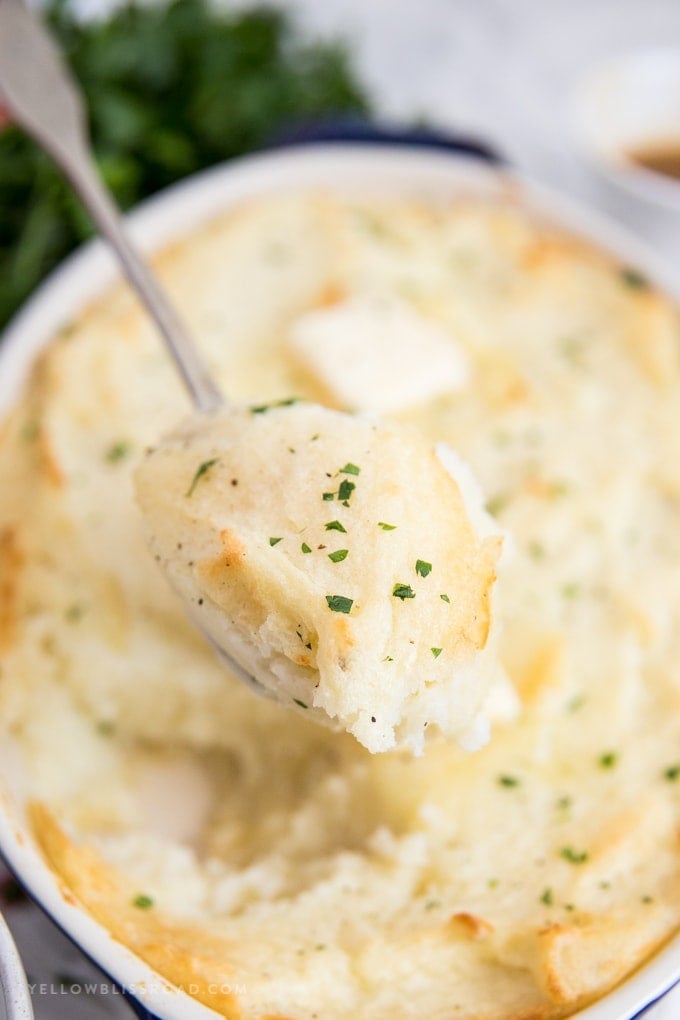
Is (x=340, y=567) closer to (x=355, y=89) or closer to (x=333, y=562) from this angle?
(x=333, y=562)

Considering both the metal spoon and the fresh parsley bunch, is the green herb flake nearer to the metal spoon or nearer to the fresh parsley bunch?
the metal spoon

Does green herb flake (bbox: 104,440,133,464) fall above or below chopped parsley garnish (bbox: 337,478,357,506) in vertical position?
above

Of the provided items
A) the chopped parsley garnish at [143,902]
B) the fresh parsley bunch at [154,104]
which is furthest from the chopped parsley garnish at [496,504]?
the fresh parsley bunch at [154,104]

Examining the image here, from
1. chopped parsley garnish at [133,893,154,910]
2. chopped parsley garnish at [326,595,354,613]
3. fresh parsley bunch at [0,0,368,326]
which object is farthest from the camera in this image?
fresh parsley bunch at [0,0,368,326]

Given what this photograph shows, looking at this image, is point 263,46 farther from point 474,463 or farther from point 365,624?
point 365,624

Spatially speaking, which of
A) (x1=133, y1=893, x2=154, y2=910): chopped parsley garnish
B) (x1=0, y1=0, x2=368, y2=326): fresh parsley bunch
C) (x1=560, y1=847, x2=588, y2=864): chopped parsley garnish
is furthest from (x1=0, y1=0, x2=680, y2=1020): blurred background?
(x1=133, y1=893, x2=154, y2=910): chopped parsley garnish

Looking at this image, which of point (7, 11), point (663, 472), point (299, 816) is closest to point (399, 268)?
point (663, 472)
